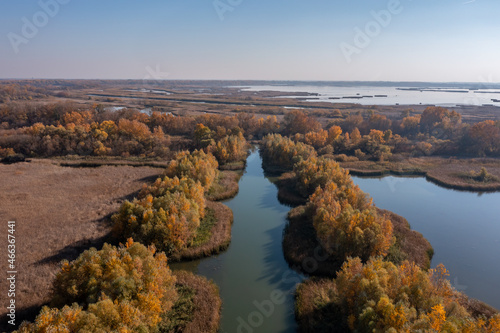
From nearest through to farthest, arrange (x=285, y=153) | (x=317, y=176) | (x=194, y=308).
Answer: (x=194, y=308)
(x=317, y=176)
(x=285, y=153)

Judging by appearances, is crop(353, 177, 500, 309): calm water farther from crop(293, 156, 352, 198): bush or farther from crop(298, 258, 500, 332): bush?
crop(298, 258, 500, 332): bush

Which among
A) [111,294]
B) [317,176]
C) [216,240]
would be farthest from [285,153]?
[111,294]

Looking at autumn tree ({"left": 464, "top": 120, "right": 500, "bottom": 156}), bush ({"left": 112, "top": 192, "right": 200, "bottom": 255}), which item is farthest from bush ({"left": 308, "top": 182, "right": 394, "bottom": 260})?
autumn tree ({"left": 464, "top": 120, "right": 500, "bottom": 156})

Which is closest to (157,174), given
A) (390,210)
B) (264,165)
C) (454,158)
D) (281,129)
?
(264,165)

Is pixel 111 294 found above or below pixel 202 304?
above

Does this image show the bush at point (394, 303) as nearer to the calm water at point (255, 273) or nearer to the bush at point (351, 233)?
the calm water at point (255, 273)

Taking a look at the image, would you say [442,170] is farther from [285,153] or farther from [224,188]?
[224,188]

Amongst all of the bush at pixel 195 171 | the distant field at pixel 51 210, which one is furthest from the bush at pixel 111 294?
the bush at pixel 195 171
